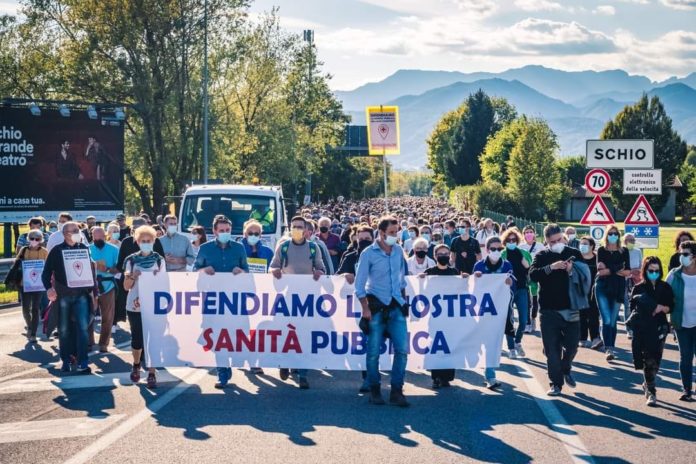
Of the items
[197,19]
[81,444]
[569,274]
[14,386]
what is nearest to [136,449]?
[81,444]

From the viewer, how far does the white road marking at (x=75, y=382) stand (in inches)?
428

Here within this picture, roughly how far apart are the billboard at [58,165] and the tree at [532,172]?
170ft

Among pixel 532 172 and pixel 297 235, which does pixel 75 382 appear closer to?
pixel 297 235

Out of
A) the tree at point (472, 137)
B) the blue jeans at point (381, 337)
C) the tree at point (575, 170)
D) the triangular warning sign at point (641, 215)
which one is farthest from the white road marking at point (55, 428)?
the tree at point (575, 170)

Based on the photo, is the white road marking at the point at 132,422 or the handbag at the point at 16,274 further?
the handbag at the point at 16,274

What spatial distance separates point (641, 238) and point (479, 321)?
376 inches

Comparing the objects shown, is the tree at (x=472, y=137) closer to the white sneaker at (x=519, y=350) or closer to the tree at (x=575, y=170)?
the tree at (x=575, y=170)

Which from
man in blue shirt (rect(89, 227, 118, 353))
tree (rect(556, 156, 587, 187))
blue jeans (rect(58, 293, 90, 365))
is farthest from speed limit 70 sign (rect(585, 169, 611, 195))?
tree (rect(556, 156, 587, 187))

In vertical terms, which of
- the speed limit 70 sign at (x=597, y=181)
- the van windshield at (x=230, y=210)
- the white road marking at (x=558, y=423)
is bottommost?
the white road marking at (x=558, y=423)

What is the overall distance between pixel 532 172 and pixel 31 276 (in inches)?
2704

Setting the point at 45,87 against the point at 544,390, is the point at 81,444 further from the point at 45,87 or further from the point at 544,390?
the point at 45,87

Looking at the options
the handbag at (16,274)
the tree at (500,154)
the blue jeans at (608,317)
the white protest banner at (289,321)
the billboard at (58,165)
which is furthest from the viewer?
the tree at (500,154)

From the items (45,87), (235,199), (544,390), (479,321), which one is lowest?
(544,390)

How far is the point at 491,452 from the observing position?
26.0ft
